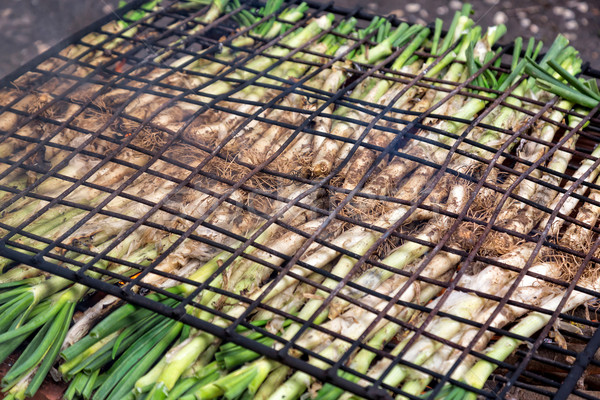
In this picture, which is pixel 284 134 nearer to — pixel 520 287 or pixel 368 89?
pixel 368 89

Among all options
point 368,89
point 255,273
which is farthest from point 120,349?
point 368,89

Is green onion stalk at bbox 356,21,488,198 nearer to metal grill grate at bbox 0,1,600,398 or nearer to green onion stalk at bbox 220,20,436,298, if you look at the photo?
metal grill grate at bbox 0,1,600,398

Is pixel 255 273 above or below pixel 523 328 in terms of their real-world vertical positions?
above

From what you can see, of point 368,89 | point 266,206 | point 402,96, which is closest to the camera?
point 266,206

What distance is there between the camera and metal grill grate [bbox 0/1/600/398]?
2121 mm

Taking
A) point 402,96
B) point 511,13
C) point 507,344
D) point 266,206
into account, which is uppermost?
point 511,13

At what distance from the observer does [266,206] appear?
2662 millimetres

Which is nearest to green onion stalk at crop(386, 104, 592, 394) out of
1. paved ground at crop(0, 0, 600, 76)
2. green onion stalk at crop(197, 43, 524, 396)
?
green onion stalk at crop(197, 43, 524, 396)

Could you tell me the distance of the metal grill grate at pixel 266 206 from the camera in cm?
212

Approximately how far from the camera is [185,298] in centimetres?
213

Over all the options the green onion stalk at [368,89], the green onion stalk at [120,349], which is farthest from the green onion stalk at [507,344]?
the green onion stalk at [368,89]

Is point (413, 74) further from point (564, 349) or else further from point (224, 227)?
point (564, 349)

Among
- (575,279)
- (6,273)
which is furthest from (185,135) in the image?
(575,279)

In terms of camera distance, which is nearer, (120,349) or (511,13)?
(120,349)
